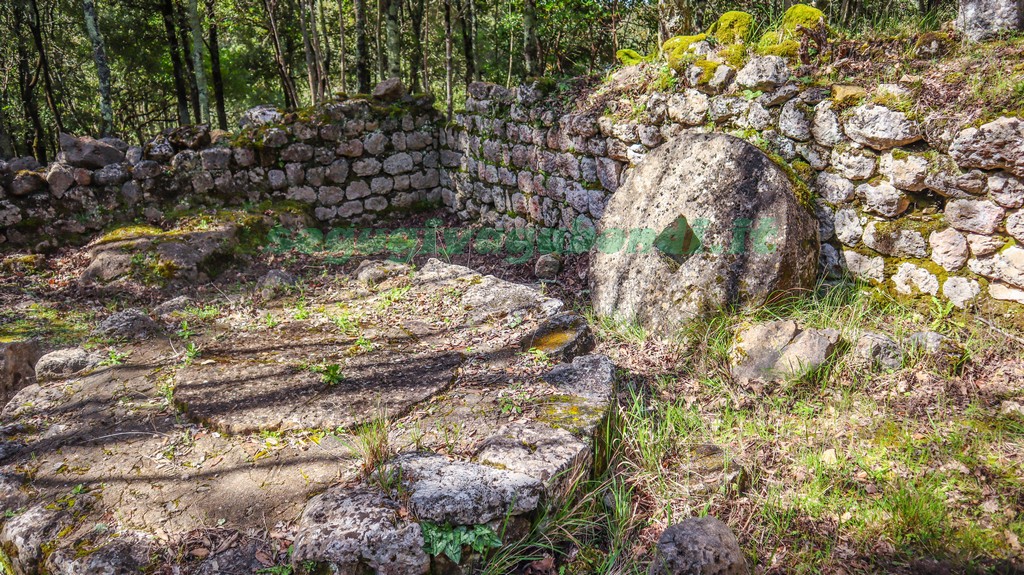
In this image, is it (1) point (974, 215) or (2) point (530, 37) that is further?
(2) point (530, 37)

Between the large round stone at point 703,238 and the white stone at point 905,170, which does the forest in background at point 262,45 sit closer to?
the large round stone at point 703,238

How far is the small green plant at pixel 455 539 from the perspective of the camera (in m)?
1.99

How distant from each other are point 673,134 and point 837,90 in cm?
125

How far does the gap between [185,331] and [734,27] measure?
4.62m

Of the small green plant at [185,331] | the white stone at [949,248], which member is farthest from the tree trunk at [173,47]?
the white stone at [949,248]

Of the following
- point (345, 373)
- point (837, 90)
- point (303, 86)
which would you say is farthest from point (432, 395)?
point (303, 86)

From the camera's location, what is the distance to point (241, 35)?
42.4 ft

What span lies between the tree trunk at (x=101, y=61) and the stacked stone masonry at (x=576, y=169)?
278 centimetres

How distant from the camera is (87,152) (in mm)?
6121

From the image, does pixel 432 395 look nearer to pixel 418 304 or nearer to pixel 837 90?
pixel 418 304

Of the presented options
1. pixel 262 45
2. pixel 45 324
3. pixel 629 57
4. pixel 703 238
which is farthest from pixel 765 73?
pixel 262 45

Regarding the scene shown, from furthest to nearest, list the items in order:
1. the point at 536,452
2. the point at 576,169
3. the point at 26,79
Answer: the point at 26,79 < the point at 576,169 < the point at 536,452

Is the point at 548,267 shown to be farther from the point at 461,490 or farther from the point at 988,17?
the point at 988,17

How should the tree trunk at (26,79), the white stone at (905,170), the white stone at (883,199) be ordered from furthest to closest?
the tree trunk at (26,79), the white stone at (883,199), the white stone at (905,170)
